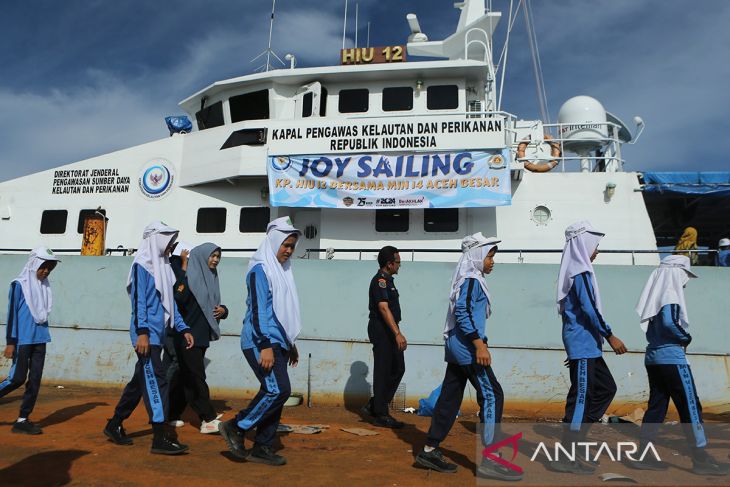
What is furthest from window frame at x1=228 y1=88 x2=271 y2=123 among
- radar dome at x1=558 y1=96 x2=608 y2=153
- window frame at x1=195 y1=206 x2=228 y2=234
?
radar dome at x1=558 y1=96 x2=608 y2=153

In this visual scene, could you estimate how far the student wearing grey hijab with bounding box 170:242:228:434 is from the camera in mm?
4953

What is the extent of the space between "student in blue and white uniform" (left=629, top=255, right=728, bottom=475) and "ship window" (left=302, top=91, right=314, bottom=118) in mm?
7574

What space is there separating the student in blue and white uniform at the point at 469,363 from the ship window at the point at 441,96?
6847 millimetres

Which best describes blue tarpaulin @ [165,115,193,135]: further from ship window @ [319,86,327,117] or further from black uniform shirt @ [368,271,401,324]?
black uniform shirt @ [368,271,401,324]

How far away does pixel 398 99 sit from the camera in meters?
10.5

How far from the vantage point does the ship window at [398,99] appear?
10.5 metres

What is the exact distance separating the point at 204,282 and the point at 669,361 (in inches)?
156

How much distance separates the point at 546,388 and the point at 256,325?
13.6 ft

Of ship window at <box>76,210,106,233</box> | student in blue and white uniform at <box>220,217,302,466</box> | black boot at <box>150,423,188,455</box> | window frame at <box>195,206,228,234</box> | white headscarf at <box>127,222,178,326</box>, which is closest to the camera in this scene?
student in blue and white uniform at <box>220,217,302,466</box>

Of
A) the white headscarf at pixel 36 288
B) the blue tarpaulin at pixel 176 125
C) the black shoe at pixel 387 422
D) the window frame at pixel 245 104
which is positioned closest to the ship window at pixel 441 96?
the window frame at pixel 245 104

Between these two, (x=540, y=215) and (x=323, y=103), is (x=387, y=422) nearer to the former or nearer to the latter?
(x=540, y=215)

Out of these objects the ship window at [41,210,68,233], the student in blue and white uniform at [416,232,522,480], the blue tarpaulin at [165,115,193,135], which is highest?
the blue tarpaulin at [165,115,193,135]

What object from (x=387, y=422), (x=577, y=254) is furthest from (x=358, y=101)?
(x=577, y=254)

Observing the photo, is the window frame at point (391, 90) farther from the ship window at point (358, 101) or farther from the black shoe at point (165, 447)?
the black shoe at point (165, 447)
